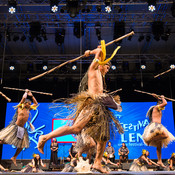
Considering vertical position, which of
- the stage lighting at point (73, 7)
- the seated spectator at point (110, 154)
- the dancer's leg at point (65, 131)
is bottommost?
the seated spectator at point (110, 154)

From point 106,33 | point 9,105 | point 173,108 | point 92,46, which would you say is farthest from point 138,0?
point 9,105

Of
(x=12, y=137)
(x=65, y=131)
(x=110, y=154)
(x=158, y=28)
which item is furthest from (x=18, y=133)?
(x=158, y=28)

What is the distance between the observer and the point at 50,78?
11320mm

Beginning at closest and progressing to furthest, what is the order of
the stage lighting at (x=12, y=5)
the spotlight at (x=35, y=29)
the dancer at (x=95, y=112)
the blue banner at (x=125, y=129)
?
the dancer at (x=95, y=112)
the stage lighting at (x=12, y=5)
the spotlight at (x=35, y=29)
the blue banner at (x=125, y=129)

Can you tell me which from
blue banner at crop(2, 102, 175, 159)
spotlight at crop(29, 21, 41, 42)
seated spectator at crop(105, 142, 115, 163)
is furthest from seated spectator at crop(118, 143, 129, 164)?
spotlight at crop(29, 21, 41, 42)

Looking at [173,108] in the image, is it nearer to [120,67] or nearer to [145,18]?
[120,67]

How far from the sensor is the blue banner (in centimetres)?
921

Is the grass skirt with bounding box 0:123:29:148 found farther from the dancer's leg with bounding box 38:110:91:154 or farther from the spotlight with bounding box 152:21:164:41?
the spotlight with bounding box 152:21:164:41

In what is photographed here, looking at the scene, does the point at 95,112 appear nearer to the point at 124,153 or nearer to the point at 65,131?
the point at 65,131

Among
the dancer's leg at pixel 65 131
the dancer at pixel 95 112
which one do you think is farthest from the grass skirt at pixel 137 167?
the dancer's leg at pixel 65 131

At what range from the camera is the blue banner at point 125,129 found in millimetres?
9211

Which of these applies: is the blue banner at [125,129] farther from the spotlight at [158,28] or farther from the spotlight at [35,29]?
the spotlight at [158,28]

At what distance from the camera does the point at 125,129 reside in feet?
30.8

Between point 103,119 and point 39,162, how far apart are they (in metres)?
5.25
